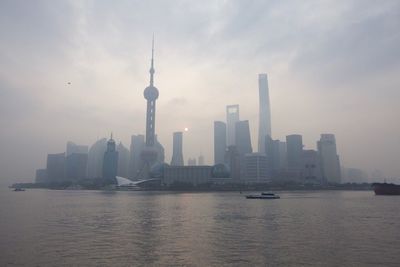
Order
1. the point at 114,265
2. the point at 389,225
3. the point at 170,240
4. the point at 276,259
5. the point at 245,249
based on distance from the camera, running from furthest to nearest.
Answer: the point at 389,225, the point at 170,240, the point at 245,249, the point at 276,259, the point at 114,265

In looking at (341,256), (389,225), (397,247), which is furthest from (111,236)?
(389,225)

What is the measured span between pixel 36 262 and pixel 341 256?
30772 mm

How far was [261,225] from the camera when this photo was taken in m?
62.9

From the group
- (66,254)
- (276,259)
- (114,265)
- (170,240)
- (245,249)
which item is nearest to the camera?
(114,265)

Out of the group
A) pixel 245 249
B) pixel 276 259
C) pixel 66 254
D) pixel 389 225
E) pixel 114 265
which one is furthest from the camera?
pixel 389 225

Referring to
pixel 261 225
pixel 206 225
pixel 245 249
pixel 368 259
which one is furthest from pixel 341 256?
pixel 206 225

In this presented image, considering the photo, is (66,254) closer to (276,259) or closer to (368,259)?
(276,259)

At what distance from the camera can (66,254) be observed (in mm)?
39094

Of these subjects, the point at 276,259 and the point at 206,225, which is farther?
the point at 206,225

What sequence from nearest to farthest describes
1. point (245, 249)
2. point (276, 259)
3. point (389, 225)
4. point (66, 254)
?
point (276, 259) → point (66, 254) → point (245, 249) → point (389, 225)

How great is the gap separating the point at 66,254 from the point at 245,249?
771 inches

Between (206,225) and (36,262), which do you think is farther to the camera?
(206,225)

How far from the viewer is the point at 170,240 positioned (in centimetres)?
4775

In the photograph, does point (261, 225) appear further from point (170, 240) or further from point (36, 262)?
point (36, 262)
